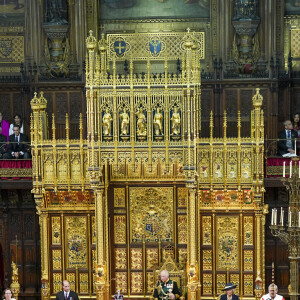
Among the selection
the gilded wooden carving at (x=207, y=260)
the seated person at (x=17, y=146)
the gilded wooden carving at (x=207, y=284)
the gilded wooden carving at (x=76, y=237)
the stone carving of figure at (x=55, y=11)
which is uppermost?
the stone carving of figure at (x=55, y=11)

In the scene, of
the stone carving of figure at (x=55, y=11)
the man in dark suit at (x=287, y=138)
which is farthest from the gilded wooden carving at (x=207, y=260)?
the stone carving of figure at (x=55, y=11)

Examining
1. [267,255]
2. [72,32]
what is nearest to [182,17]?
[72,32]

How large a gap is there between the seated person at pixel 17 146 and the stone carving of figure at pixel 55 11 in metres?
3.98

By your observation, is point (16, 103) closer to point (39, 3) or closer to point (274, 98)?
point (39, 3)

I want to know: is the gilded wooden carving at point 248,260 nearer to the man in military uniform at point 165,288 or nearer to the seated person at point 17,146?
the man in military uniform at point 165,288

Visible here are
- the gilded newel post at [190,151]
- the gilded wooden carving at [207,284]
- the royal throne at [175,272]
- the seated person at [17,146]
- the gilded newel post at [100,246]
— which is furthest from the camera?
the seated person at [17,146]

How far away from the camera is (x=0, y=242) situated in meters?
Answer: 25.2

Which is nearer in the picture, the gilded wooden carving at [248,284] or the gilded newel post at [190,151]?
the gilded newel post at [190,151]

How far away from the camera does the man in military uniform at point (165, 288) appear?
2156cm

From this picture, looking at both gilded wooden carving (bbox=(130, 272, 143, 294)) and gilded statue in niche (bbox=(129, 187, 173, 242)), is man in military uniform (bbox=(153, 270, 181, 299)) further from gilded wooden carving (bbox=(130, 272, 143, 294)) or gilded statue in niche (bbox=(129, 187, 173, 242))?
gilded statue in niche (bbox=(129, 187, 173, 242))

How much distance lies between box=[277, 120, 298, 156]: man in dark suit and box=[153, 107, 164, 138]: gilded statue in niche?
15.3ft

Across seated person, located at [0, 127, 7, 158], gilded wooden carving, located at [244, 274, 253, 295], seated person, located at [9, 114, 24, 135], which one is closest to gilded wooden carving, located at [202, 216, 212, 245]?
gilded wooden carving, located at [244, 274, 253, 295]

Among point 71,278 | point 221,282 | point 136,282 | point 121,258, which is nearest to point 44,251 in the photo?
point 71,278

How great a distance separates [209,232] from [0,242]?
6971 mm
